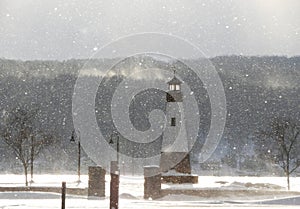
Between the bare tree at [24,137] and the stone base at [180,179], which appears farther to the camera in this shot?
the bare tree at [24,137]

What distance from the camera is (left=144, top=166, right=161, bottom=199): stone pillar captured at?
27.1 metres

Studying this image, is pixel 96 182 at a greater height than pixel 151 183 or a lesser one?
greater

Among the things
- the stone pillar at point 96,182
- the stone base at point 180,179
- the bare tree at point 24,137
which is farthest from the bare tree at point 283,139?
the bare tree at point 24,137

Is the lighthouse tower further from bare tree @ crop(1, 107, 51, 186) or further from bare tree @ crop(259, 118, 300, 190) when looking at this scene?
bare tree @ crop(1, 107, 51, 186)

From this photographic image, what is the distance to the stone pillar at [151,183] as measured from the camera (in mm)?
27141

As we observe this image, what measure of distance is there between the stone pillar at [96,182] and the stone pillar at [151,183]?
2367 millimetres

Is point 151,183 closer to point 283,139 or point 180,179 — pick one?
point 180,179

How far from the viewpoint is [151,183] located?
27.3 metres

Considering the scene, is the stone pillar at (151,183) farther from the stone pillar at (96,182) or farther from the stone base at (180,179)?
the stone base at (180,179)

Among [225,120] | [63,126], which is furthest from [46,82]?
[225,120]

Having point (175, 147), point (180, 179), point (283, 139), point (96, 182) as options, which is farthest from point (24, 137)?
point (96, 182)

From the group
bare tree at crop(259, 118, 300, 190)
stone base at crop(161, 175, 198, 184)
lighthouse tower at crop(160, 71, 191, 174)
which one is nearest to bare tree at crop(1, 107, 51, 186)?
stone base at crop(161, 175, 198, 184)

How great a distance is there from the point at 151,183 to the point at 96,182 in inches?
116

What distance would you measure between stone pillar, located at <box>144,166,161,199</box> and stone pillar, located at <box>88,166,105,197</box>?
7.77ft
